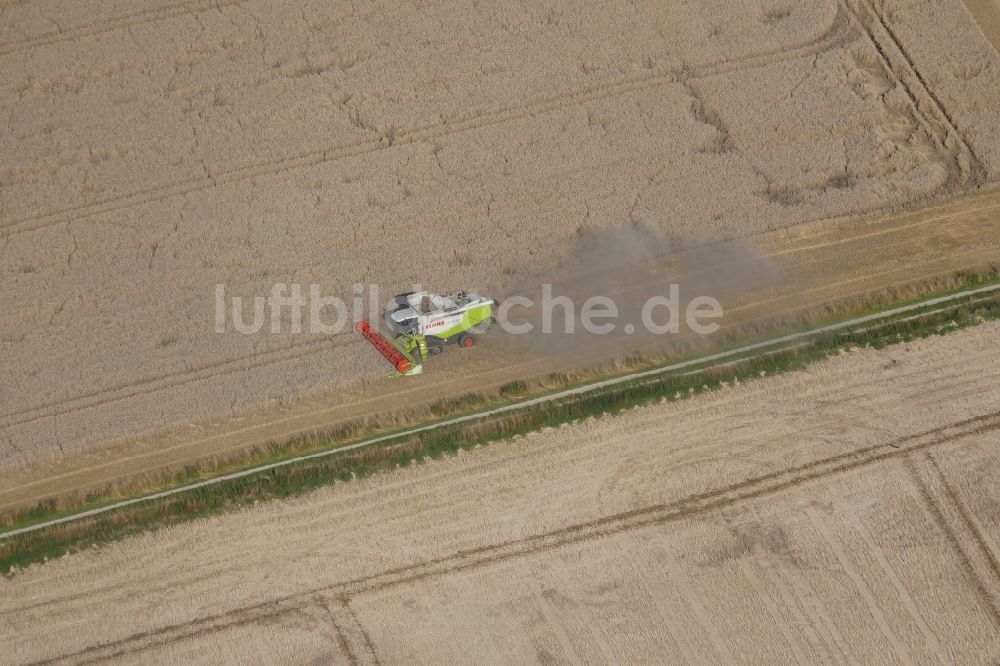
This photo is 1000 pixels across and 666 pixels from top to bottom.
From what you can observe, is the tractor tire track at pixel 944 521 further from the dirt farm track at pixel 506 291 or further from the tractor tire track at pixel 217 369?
A: the tractor tire track at pixel 217 369

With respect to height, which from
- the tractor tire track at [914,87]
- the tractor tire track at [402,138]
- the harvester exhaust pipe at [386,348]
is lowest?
the harvester exhaust pipe at [386,348]

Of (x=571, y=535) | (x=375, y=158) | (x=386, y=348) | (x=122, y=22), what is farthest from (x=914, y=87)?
(x=122, y=22)

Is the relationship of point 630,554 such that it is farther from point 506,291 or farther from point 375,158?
point 375,158

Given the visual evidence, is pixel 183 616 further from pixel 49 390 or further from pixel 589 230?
pixel 589 230

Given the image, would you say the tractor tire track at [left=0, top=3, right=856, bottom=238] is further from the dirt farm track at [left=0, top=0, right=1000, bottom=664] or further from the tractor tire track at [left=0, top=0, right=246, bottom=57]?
the tractor tire track at [left=0, top=0, right=246, bottom=57]

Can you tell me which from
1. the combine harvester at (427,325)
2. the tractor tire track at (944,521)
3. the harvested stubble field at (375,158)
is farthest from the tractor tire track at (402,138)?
the tractor tire track at (944,521)

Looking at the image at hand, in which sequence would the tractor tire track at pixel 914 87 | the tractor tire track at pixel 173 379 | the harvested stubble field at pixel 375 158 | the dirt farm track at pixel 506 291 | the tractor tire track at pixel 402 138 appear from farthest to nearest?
the tractor tire track at pixel 402 138
the tractor tire track at pixel 914 87
the harvested stubble field at pixel 375 158
the tractor tire track at pixel 173 379
the dirt farm track at pixel 506 291

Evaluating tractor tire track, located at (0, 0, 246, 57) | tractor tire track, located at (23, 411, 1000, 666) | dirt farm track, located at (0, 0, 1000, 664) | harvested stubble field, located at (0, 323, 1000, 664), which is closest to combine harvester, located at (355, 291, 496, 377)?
dirt farm track, located at (0, 0, 1000, 664)
